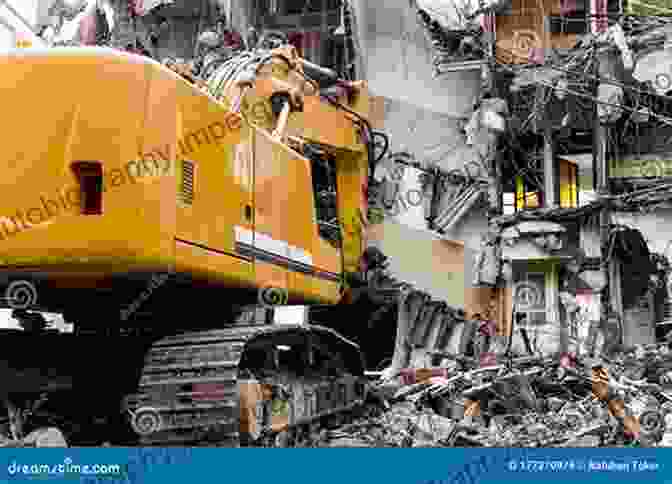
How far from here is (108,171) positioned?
5879mm

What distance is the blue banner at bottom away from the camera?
404 cm

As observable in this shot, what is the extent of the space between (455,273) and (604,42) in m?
4.56

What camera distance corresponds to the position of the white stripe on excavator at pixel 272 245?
6.89 meters

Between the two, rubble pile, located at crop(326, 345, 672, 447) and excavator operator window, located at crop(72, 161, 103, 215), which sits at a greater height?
excavator operator window, located at crop(72, 161, 103, 215)

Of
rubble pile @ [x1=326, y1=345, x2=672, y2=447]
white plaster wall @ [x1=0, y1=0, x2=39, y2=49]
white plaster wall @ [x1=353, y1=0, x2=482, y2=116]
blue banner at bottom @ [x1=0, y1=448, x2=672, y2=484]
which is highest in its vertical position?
white plaster wall @ [x1=0, y1=0, x2=39, y2=49]

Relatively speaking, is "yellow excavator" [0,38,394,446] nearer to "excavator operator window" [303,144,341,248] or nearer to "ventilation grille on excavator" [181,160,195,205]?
"ventilation grille on excavator" [181,160,195,205]

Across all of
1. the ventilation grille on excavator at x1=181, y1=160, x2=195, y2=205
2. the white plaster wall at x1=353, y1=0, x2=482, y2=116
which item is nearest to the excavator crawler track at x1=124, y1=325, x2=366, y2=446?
the ventilation grille on excavator at x1=181, y1=160, x2=195, y2=205

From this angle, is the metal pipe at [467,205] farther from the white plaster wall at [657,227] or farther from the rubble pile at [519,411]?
the rubble pile at [519,411]

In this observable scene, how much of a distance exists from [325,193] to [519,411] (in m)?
3.20

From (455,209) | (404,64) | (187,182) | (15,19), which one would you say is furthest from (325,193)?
(15,19)

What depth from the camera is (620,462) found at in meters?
4.12

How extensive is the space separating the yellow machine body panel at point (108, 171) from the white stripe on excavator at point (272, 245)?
278 mm

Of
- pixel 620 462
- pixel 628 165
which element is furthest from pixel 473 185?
pixel 620 462

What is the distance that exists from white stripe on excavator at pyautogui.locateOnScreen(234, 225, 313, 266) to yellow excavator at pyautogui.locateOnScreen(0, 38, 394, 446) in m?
0.02
